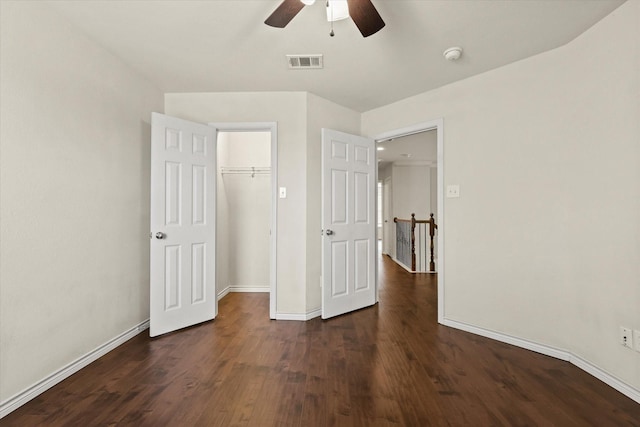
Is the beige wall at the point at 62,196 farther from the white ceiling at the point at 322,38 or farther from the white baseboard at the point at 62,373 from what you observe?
the white ceiling at the point at 322,38

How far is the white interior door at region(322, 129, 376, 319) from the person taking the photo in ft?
10.2

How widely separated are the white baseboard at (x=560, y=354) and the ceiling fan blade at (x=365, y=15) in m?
2.63

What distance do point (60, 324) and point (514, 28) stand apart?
12.2 ft

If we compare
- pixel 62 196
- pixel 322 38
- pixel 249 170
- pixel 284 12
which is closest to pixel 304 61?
pixel 322 38

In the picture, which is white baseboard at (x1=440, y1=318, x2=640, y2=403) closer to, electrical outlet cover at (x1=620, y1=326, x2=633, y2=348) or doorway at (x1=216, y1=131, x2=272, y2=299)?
electrical outlet cover at (x1=620, y1=326, x2=633, y2=348)

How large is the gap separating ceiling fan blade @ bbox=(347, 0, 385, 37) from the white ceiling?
0.26 m

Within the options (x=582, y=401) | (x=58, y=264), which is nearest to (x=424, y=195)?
(x=582, y=401)

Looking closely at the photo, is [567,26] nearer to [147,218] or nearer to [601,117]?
[601,117]

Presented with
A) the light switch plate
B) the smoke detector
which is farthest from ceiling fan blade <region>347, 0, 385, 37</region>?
the light switch plate


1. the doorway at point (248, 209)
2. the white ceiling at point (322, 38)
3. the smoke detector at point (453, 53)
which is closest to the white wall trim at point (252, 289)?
the doorway at point (248, 209)

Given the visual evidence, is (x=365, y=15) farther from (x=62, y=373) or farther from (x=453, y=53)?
(x=62, y=373)

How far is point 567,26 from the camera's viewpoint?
2041 millimetres

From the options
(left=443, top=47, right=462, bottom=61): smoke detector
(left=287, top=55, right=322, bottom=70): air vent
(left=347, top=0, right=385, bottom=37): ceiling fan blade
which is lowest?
(left=347, top=0, right=385, bottom=37): ceiling fan blade

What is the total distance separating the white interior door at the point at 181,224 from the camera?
2.67 metres
